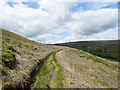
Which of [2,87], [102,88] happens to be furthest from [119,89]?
[2,87]

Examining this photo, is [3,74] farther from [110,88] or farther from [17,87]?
[110,88]

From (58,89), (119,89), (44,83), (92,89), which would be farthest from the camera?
(119,89)

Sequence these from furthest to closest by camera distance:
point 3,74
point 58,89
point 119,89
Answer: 1. point 119,89
2. point 58,89
3. point 3,74

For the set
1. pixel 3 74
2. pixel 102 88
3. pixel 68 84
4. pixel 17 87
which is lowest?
pixel 102 88

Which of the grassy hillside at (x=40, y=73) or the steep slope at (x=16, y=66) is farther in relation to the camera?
the grassy hillside at (x=40, y=73)

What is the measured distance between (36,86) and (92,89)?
13.8 meters

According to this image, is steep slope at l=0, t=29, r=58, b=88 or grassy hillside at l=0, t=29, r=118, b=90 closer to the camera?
steep slope at l=0, t=29, r=58, b=88

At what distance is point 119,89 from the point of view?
86.8 ft

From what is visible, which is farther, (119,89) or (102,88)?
(119,89)

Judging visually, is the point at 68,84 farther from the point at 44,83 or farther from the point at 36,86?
the point at 36,86

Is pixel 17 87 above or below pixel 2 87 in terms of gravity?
below

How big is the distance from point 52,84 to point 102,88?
15644mm

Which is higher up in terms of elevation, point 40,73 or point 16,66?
point 16,66

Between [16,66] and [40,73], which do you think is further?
[40,73]
